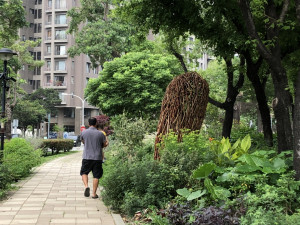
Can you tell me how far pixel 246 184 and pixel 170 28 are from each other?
23.0 feet

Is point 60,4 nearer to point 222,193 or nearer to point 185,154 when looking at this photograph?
point 185,154

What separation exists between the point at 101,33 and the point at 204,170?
24.9 metres

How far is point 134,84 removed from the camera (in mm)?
23797

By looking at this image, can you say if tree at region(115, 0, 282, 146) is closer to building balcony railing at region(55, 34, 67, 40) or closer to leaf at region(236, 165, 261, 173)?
leaf at region(236, 165, 261, 173)

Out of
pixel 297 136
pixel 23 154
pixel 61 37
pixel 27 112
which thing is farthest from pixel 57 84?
pixel 297 136

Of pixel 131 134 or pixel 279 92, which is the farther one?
pixel 131 134

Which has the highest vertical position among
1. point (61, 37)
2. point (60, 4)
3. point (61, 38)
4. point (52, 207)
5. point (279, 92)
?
point (60, 4)

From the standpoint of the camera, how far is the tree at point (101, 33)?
96.0 feet

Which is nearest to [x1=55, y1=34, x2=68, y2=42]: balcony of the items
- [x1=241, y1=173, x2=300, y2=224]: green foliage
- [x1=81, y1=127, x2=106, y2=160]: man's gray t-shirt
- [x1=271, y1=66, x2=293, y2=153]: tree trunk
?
[x1=81, y1=127, x2=106, y2=160]: man's gray t-shirt

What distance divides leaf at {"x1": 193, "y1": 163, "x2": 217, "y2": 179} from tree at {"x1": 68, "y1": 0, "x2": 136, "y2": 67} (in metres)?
23.8

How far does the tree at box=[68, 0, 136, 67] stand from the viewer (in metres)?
29.3

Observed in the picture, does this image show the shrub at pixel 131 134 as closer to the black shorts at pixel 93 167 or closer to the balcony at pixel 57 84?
the black shorts at pixel 93 167

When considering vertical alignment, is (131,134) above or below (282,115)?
below

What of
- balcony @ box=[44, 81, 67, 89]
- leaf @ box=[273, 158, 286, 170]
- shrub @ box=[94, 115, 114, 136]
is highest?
balcony @ box=[44, 81, 67, 89]
